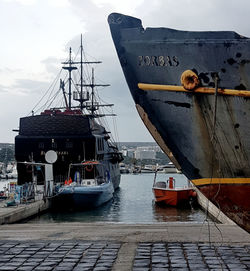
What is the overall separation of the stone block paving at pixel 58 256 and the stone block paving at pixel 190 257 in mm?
573

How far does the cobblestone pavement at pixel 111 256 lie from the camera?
6656 millimetres

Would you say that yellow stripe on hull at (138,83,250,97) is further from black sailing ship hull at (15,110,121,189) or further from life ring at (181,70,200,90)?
black sailing ship hull at (15,110,121,189)

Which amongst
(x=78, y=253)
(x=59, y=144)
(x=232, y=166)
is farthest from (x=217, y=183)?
(x=59, y=144)

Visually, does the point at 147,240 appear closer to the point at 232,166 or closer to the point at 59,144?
the point at 232,166

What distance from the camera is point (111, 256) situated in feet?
24.1

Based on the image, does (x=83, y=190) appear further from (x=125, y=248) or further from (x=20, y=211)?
(x=125, y=248)

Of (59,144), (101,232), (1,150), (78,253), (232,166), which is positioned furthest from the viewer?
(1,150)

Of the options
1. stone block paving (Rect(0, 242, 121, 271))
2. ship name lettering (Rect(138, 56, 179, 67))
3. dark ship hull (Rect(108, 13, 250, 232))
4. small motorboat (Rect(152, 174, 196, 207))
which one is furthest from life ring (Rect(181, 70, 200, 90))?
small motorboat (Rect(152, 174, 196, 207))

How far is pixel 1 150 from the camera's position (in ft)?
612

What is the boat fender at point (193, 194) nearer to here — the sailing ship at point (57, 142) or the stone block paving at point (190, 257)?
the sailing ship at point (57, 142)

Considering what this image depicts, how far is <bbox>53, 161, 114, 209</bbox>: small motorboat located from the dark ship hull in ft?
61.1

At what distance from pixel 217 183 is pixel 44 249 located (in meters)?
4.09

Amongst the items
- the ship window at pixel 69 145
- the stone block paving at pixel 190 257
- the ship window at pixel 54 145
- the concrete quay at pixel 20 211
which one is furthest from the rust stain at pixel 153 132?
the ship window at pixel 54 145

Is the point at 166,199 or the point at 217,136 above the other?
the point at 217,136
